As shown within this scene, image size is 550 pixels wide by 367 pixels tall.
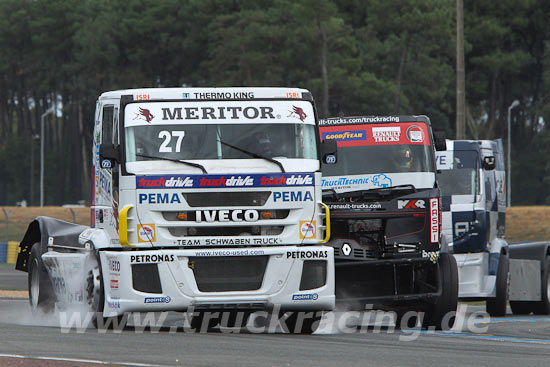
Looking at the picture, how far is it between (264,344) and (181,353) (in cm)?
142

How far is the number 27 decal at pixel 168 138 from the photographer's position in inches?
495

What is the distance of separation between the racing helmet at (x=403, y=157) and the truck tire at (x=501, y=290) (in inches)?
140

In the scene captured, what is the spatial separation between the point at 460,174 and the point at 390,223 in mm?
3254

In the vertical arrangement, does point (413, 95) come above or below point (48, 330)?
below

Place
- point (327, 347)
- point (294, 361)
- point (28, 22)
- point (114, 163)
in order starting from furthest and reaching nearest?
point (28, 22) < point (114, 163) < point (327, 347) < point (294, 361)

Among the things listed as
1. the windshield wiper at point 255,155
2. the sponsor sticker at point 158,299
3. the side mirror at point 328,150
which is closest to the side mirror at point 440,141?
the side mirror at point 328,150

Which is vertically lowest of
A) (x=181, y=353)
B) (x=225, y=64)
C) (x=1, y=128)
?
(x=1, y=128)

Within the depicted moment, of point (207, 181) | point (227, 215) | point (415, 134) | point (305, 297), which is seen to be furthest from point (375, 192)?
point (207, 181)

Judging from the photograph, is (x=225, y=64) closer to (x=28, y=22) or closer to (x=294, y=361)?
(x=28, y=22)

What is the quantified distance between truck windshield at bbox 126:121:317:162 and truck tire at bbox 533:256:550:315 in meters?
7.72

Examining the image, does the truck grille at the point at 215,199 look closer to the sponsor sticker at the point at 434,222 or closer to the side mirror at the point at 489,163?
the sponsor sticker at the point at 434,222

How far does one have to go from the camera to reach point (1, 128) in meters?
111

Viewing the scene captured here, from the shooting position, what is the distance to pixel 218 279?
12.4 meters

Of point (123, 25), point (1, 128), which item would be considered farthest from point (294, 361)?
point (1, 128)
